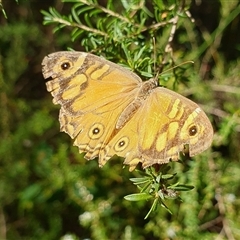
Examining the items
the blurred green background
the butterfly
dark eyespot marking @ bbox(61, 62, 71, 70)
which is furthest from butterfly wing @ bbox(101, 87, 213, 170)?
the blurred green background

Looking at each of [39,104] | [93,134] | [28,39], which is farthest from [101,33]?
[28,39]

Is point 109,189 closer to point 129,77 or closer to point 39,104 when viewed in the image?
point 39,104

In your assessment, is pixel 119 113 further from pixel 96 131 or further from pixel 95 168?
pixel 95 168

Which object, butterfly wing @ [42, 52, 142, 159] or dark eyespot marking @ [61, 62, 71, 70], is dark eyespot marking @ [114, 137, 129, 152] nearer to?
butterfly wing @ [42, 52, 142, 159]

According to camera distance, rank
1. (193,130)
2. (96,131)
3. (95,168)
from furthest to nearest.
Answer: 1. (95,168)
2. (96,131)
3. (193,130)

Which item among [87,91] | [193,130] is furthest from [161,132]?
[87,91]

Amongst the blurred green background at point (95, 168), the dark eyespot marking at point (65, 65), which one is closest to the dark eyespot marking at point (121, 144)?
the dark eyespot marking at point (65, 65)
